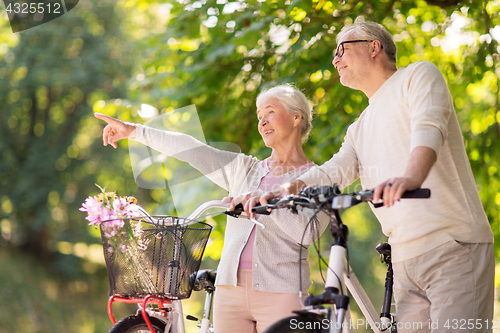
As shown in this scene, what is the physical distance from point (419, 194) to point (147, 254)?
1068 millimetres

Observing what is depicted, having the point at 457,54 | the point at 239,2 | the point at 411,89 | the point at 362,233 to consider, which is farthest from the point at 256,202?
the point at 362,233

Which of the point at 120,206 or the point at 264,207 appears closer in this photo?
the point at 264,207

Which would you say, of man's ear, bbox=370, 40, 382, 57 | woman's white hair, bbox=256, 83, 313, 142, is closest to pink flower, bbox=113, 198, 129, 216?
woman's white hair, bbox=256, 83, 313, 142

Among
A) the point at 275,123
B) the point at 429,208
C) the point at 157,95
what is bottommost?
the point at 429,208

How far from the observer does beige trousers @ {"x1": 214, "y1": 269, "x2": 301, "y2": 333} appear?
2.19 meters

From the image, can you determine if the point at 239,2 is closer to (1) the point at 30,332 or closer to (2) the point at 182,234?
(2) the point at 182,234

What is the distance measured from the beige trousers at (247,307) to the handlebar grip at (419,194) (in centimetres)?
97

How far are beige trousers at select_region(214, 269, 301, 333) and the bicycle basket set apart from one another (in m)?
0.42

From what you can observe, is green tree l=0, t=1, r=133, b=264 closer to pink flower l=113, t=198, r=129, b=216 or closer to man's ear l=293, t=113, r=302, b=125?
man's ear l=293, t=113, r=302, b=125

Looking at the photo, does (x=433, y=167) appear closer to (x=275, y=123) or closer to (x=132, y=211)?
(x=275, y=123)

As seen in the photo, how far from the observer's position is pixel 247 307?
225cm

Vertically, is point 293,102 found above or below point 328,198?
above

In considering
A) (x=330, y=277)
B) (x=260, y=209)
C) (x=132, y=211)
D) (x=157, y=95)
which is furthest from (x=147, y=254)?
(x=157, y=95)

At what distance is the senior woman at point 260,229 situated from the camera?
2.21 meters
